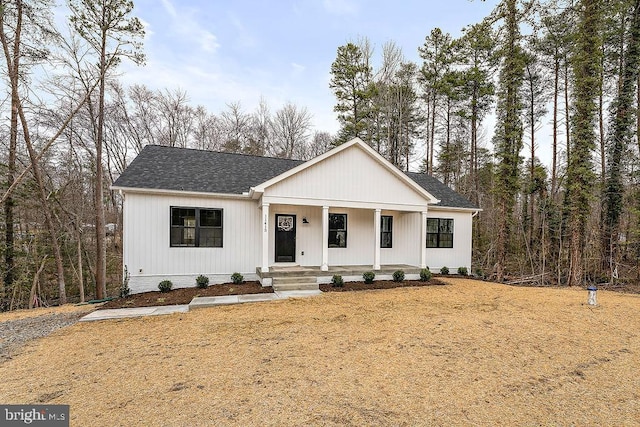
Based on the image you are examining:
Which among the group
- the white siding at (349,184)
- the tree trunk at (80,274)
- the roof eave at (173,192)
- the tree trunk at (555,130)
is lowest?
the tree trunk at (80,274)

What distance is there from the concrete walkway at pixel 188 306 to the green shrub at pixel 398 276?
3.33m

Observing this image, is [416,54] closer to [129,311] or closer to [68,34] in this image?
[68,34]

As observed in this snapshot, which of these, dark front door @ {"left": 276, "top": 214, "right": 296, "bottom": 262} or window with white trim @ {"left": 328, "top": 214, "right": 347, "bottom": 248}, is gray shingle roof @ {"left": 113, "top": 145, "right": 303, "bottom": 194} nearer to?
dark front door @ {"left": 276, "top": 214, "right": 296, "bottom": 262}

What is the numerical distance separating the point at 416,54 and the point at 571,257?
576 inches

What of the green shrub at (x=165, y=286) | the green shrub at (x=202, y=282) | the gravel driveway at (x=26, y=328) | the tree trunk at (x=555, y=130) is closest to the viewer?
the gravel driveway at (x=26, y=328)

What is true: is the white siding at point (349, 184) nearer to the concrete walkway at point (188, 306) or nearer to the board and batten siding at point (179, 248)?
the board and batten siding at point (179, 248)

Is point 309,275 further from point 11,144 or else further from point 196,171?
point 11,144

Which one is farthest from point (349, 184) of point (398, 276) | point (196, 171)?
point (196, 171)

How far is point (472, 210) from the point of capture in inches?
476

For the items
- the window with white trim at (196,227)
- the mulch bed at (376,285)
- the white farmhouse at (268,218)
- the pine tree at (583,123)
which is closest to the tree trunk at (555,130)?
the pine tree at (583,123)

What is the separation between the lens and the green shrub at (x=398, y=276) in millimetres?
9688

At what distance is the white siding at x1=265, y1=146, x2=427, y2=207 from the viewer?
901 centimetres

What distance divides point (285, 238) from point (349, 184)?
302 centimetres

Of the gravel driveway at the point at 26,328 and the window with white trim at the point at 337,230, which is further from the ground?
the window with white trim at the point at 337,230
